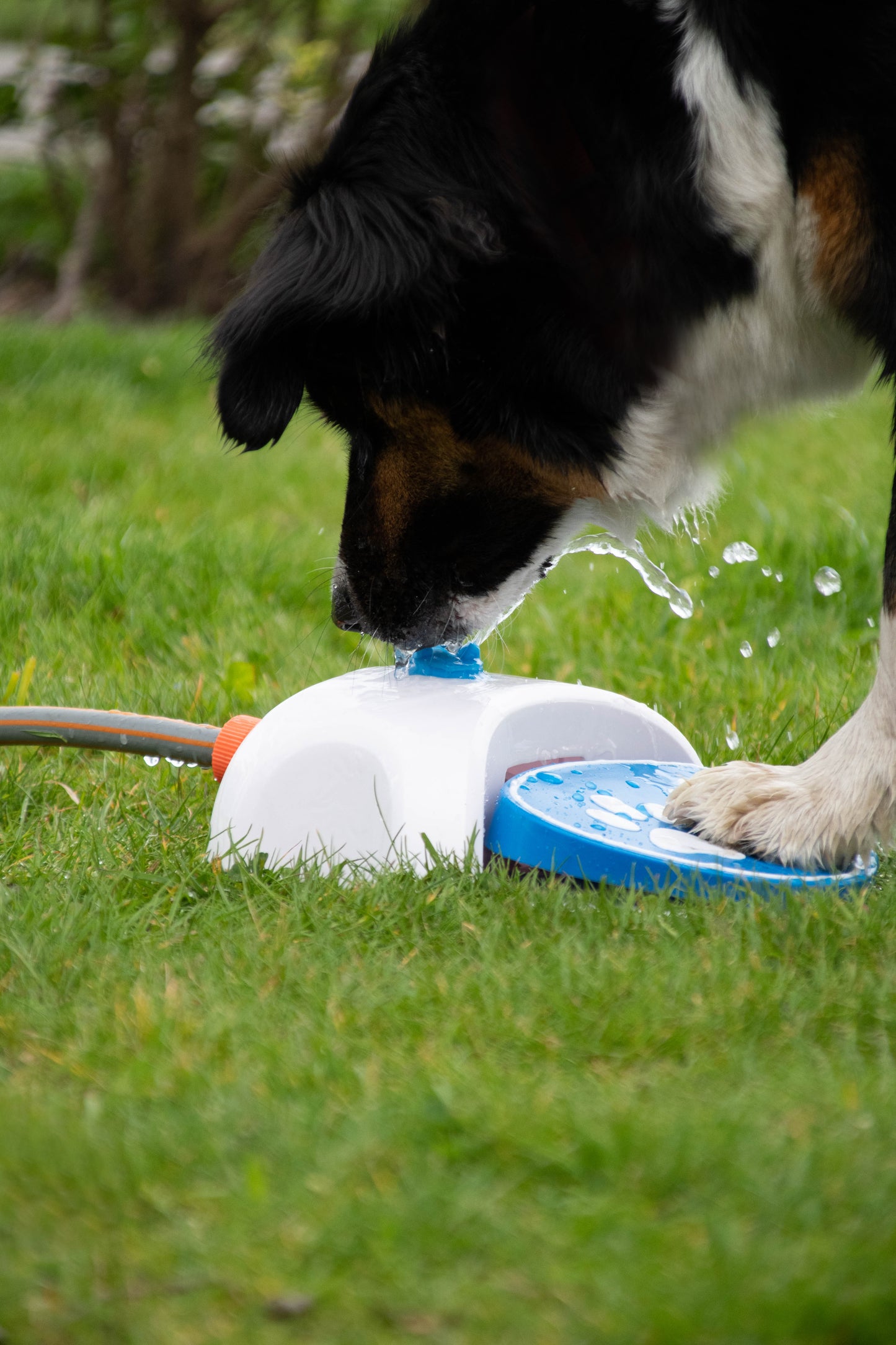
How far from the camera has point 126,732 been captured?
2365 mm

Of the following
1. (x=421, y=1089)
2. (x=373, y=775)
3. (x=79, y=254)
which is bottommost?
(x=79, y=254)

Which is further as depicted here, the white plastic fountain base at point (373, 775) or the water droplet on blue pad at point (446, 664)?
the water droplet on blue pad at point (446, 664)

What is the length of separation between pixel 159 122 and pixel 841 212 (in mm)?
6561

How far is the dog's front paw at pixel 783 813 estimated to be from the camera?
207cm

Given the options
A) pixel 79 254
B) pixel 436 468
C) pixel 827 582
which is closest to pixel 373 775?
pixel 436 468

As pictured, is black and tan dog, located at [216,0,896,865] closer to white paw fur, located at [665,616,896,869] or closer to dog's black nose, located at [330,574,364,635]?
white paw fur, located at [665,616,896,869]

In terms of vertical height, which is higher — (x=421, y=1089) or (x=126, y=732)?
(x=421, y=1089)

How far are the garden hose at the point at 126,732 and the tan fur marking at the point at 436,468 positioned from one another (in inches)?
17.9

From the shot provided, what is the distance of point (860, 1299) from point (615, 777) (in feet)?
4.12

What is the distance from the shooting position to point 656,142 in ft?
6.83

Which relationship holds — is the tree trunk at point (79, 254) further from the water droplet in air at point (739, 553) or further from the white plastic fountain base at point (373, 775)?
the white plastic fountain base at point (373, 775)

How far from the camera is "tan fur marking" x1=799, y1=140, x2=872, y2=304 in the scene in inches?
78.2

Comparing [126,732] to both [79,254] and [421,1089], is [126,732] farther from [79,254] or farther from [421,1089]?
[79,254]

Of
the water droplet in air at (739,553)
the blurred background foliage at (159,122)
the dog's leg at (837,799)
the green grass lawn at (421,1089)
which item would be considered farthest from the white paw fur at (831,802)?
the blurred background foliage at (159,122)
